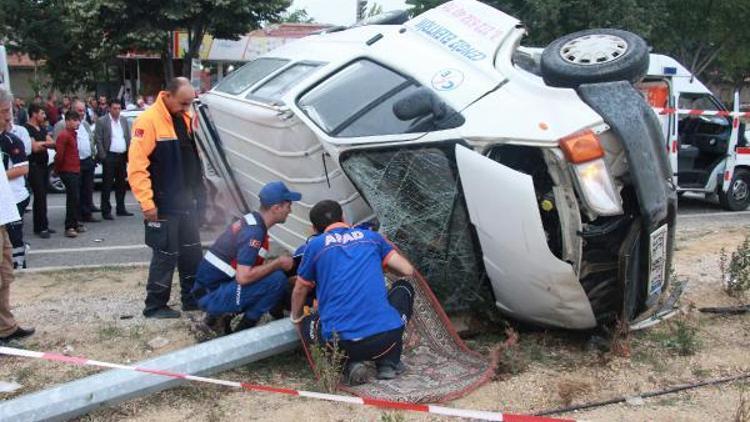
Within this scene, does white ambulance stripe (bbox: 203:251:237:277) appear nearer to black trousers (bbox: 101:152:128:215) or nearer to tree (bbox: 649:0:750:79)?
black trousers (bbox: 101:152:128:215)

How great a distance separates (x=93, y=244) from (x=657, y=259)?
600 centimetres

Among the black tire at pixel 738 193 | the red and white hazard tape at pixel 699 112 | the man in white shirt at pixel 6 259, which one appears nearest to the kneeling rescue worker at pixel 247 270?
the man in white shirt at pixel 6 259

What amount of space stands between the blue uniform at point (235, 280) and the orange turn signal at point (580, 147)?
1785 millimetres

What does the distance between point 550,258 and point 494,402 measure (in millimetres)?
770

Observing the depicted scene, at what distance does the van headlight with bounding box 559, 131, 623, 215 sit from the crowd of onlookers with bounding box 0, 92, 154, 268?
4.74 meters

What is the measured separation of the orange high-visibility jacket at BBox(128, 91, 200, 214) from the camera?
15.6 feet

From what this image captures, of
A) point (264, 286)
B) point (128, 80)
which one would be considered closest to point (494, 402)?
point (264, 286)

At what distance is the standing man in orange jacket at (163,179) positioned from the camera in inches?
188

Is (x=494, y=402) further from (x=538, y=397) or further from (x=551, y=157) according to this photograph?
(x=551, y=157)

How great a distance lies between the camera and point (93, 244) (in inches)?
307

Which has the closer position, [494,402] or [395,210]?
[494,402]

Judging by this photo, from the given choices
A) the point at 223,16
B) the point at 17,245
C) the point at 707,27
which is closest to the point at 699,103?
the point at 17,245

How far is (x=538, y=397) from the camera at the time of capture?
12.0 ft

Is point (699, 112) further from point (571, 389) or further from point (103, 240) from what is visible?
point (103, 240)
